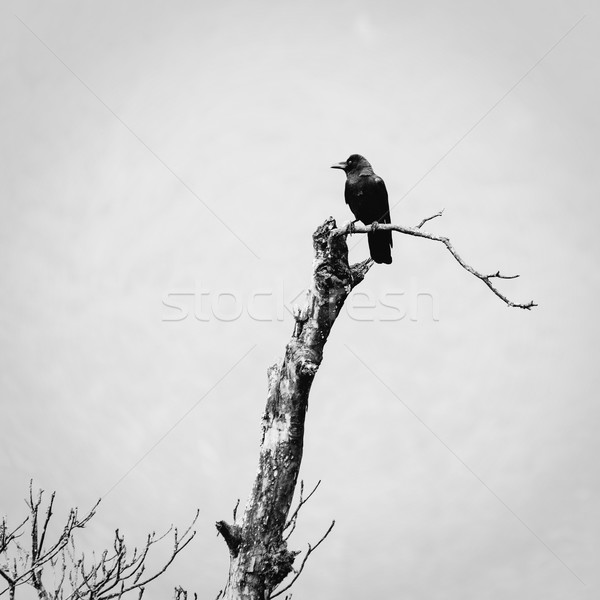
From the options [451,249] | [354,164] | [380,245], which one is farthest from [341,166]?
[451,249]

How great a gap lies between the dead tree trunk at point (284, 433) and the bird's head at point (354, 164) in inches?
144

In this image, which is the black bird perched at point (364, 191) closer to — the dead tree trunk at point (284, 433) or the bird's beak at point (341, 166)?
the bird's beak at point (341, 166)

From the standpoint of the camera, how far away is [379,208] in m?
7.90

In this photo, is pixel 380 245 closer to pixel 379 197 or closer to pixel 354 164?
pixel 379 197

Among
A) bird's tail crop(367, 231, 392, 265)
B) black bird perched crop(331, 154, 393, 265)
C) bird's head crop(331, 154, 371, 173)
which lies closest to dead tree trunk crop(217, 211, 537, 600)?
bird's tail crop(367, 231, 392, 265)

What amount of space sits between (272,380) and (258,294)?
3578 mm

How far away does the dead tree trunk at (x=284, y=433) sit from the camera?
362 cm

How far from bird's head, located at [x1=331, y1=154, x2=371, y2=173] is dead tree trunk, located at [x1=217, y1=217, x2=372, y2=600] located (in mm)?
3653

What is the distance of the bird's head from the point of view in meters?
8.06

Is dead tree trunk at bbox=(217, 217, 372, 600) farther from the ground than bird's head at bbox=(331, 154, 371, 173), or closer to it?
closer to it

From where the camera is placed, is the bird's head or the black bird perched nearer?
the black bird perched

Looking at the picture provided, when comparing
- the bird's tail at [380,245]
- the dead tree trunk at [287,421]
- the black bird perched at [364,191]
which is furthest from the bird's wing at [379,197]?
the dead tree trunk at [287,421]

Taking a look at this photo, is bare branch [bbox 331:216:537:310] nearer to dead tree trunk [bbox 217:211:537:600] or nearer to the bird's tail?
dead tree trunk [bbox 217:211:537:600]

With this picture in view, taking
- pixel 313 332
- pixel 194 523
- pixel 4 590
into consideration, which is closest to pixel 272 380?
pixel 313 332
